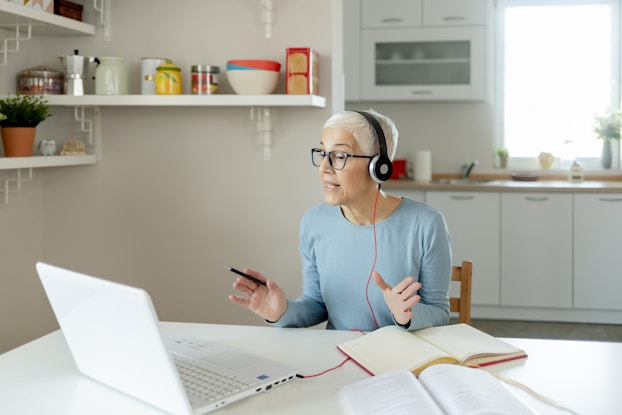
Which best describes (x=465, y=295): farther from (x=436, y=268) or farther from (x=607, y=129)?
(x=607, y=129)

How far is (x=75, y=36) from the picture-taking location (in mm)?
3244

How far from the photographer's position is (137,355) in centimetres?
124

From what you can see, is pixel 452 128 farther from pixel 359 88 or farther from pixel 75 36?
pixel 75 36

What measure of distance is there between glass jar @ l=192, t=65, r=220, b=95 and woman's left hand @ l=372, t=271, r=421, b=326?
5.37 feet

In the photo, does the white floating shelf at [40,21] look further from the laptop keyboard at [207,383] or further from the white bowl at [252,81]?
the laptop keyboard at [207,383]

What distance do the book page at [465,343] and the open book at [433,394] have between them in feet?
0.49

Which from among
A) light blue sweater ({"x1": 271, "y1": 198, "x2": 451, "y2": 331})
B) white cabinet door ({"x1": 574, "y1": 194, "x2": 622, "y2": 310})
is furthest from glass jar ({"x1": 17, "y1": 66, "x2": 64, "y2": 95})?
white cabinet door ({"x1": 574, "y1": 194, "x2": 622, "y2": 310})

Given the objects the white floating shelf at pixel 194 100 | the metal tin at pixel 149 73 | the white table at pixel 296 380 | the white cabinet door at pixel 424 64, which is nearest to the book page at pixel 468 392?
the white table at pixel 296 380

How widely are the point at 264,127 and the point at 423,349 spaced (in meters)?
1.72

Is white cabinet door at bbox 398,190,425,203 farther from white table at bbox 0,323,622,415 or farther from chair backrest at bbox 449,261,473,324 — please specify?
white table at bbox 0,323,622,415

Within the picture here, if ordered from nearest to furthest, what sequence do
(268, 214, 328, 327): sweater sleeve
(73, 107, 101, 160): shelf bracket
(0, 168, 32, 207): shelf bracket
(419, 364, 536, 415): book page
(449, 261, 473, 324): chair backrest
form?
(419, 364, 536, 415): book page < (268, 214, 328, 327): sweater sleeve < (449, 261, 473, 324): chair backrest < (0, 168, 32, 207): shelf bracket < (73, 107, 101, 160): shelf bracket

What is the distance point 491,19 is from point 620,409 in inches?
165

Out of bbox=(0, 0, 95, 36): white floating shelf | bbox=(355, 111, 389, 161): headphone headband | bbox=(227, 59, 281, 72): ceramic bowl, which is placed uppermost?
bbox=(0, 0, 95, 36): white floating shelf

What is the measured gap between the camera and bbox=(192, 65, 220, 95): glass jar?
3002mm
